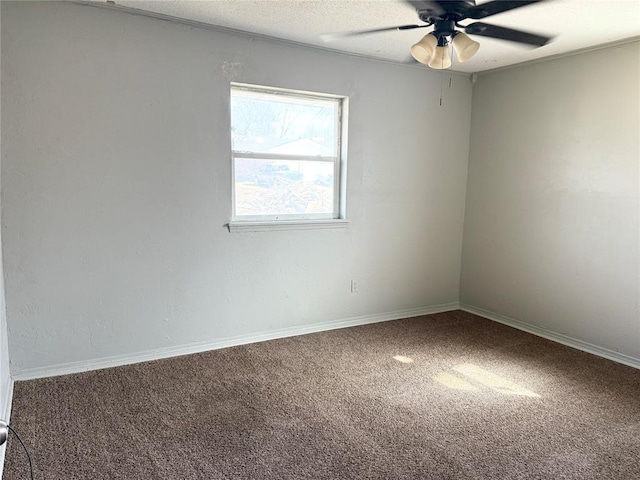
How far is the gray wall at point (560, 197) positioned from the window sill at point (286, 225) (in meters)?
1.57

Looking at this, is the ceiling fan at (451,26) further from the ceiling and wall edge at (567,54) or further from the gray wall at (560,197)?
the gray wall at (560,197)

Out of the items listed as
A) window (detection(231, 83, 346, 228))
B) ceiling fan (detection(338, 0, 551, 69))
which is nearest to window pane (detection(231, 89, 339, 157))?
window (detection(231, 83, 346, 228))

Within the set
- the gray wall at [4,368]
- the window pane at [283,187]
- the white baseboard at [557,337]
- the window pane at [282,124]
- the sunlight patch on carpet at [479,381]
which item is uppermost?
the window pane at [282,124]

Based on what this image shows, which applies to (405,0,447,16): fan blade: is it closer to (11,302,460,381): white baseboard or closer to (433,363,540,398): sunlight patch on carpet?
(433,363,540,398): sunlight patch on carpet

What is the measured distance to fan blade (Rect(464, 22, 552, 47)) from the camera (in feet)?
8.42

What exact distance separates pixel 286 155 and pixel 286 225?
0.58 meters

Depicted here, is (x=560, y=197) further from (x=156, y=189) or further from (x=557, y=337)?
(x=156, y=189)

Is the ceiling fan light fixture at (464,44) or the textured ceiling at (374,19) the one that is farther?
the textured ceiling at (374,19)

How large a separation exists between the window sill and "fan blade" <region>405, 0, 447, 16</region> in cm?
186

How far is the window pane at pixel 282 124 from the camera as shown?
11.7 ft

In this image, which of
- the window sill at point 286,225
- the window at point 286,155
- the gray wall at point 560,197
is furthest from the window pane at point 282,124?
the gray wall at point 560,197

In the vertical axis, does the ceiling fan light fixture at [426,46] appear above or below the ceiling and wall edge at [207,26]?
below

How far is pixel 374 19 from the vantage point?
297 cm

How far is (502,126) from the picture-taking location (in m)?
4.32
